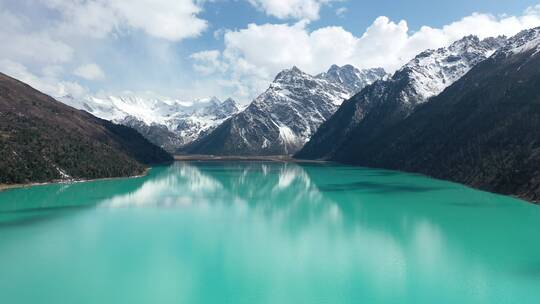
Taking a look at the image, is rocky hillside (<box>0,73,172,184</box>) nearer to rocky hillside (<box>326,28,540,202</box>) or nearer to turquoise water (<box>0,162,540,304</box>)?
turquoise water (<box>0,162,540,304</box>)

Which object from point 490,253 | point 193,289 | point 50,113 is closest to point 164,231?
point 193,289

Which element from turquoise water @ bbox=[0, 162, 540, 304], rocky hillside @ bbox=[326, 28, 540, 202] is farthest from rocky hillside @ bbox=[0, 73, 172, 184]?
rocky hillside @ bbox=[326, 28, 540, 202]

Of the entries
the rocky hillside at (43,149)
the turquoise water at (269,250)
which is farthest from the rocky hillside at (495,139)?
the rocky hillside at (43,149)

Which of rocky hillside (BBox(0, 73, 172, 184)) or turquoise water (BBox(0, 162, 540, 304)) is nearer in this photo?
turquoise water (BBox(0, 162, 540, 304))

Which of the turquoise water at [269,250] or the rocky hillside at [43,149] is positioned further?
the rocky hillside at [43,149]

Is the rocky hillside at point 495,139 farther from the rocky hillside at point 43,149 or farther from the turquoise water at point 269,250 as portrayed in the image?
the rocky hillside at point 43,149

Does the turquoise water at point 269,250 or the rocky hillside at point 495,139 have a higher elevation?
the rocky hillside at point 495,139

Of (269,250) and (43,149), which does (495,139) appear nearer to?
(269,250)

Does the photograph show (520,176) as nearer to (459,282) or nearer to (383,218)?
(383,218)
